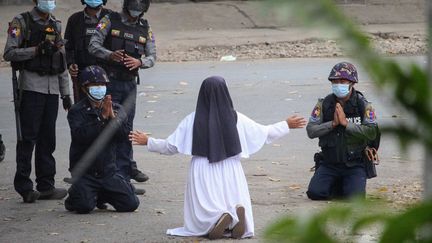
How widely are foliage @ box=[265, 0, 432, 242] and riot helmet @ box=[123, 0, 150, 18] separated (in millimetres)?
8138

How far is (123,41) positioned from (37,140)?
47.1 inches

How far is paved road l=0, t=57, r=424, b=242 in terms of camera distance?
25.0 feet

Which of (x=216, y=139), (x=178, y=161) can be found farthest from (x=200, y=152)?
(x=178, y=161)

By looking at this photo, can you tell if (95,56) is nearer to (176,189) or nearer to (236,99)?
(176,189)

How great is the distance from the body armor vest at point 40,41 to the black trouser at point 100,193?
107 centimetres

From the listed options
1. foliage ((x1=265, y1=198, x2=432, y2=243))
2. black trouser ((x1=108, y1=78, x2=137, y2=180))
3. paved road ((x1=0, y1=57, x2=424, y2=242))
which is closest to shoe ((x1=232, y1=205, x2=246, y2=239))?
paved road ((x1=0, y1=57, x2=424, y2=242))

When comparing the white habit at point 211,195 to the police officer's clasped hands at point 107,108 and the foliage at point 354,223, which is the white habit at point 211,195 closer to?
the police officer's clasped hands at point 107,108

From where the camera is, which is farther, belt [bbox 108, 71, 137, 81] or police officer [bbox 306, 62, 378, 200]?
belt [bbox 108, 71, 137, 81]

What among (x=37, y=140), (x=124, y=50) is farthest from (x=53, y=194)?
(x=124, y=50)

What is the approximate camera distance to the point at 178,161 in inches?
423

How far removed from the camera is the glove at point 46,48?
8280mm

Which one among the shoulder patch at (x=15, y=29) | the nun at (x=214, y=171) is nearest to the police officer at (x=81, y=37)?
the shoulder patch at (x=15, y=29)

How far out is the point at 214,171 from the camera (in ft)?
24.1

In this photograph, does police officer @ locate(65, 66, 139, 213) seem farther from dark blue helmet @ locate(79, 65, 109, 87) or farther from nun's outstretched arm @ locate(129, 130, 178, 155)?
nun's outstretched arm @ locate(129, 130, 178, 155)
